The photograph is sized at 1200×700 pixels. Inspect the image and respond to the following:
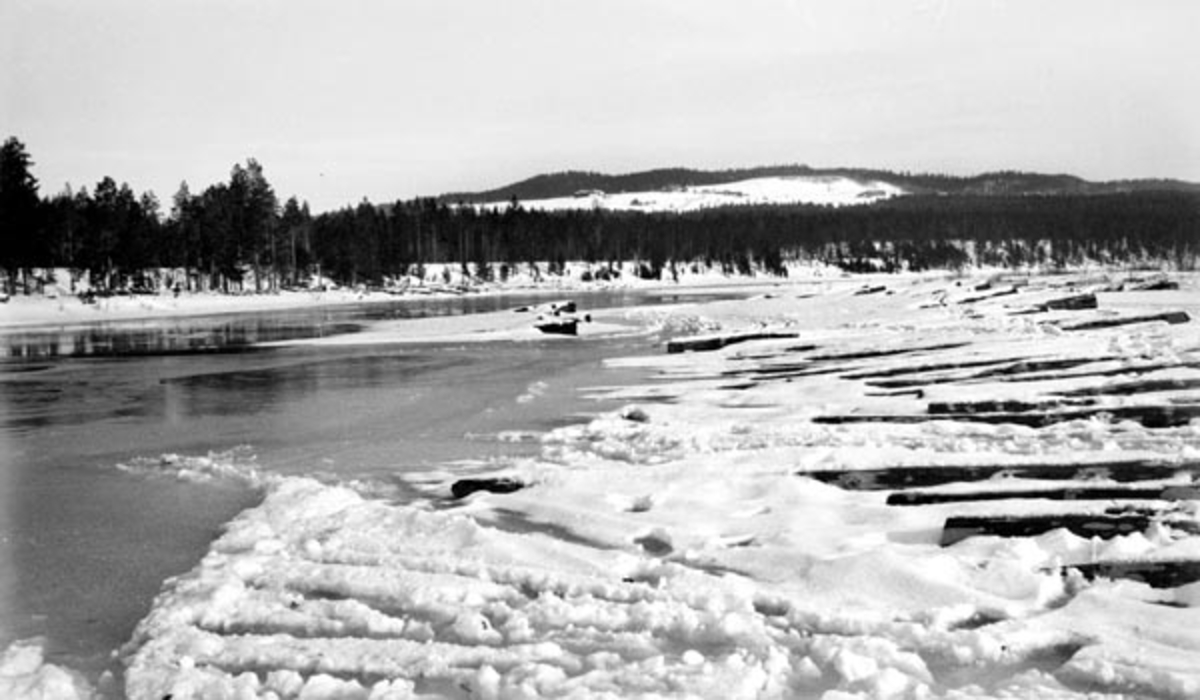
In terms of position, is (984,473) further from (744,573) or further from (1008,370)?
(1008,370)

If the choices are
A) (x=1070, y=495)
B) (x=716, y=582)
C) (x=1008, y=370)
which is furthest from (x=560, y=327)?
(x=716, y=582)

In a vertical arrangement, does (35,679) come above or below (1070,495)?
below

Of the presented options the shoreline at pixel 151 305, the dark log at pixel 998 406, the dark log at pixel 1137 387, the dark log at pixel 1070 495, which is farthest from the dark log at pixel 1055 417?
the shoreline at pixel 151 305

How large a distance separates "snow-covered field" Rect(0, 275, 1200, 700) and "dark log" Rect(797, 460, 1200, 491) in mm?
26

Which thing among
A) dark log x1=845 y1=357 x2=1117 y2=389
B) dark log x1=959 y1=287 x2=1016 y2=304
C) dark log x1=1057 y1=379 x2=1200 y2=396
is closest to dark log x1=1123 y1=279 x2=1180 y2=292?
dark log x1=959 y1=287 x2=1016 y2=304

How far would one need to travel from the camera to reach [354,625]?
6.09 meters

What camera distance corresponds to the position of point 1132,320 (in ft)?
77.0

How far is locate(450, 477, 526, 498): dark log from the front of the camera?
977cm

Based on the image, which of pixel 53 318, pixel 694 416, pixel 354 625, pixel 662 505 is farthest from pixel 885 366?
pixel 53 318

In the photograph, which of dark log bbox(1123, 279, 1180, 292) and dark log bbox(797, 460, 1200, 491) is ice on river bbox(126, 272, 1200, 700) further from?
dark log bbox(1123, 279, 1180, 292)

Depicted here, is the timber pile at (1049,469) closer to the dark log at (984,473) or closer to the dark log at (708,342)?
the dark log at (984,473)

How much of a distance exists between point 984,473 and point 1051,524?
184cm

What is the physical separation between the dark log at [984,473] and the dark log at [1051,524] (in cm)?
135

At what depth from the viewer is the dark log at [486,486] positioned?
9.77m
